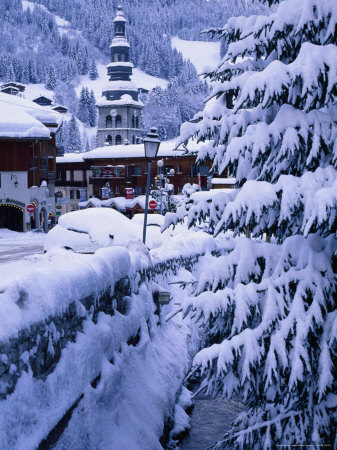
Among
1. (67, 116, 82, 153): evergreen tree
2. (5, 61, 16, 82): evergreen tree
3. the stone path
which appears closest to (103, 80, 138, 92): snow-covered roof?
(67, 116, 82, 153): evergreen tree

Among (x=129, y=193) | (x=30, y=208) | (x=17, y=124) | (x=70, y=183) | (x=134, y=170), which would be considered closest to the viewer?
(x=30, y=208)

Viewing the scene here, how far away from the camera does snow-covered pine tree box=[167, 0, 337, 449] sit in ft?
19.8

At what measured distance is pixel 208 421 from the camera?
11852 millimetres

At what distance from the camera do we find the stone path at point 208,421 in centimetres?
1071

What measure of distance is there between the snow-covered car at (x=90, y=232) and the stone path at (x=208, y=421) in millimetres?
6536

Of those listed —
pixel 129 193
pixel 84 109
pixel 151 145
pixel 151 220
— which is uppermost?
pixel 84 109

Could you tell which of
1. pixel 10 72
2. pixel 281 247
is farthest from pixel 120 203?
pixel 10 72

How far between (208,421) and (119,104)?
3128 inches

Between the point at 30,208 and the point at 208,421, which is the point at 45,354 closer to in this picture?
the point at 208,421

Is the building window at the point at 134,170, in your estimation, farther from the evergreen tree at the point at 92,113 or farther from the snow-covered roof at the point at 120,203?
the evergreen tree at the point at 92,113

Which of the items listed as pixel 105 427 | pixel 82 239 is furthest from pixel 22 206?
pixel 105 427

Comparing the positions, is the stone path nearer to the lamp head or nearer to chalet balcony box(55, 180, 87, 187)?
the lamp head

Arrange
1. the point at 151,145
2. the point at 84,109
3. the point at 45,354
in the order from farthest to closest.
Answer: the point at 84,109 < the point at 151,145 < the point at 45,354

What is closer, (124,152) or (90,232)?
(90,232)
